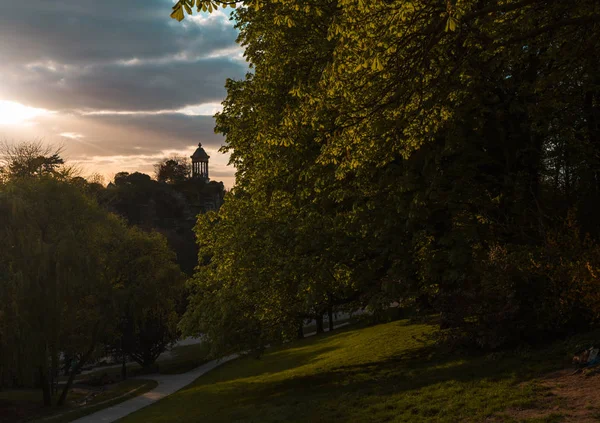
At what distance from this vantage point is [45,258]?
1101 inches

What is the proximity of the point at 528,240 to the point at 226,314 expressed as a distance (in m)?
9.55

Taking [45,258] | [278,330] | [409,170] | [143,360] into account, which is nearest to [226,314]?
[278,330]

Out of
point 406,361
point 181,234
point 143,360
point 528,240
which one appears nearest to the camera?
point 528,240

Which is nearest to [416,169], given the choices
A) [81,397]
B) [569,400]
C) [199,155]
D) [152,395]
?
[569,400]

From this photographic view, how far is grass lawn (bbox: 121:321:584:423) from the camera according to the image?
1203cm

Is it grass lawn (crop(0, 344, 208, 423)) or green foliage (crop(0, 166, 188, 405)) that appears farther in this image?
grass lawn (crop(0, 344, 208, 423))

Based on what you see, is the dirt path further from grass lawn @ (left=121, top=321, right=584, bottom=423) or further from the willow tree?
the willow tree

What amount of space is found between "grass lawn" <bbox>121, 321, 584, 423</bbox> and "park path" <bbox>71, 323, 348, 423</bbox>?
1345mm

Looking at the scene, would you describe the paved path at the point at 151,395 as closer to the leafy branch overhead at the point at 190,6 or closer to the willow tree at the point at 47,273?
the willow tree at the point at 47,273

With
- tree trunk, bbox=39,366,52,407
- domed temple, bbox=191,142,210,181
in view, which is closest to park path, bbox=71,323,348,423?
tree trunk, bbox=39,366,52,407

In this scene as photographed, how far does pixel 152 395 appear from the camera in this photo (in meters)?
29.8

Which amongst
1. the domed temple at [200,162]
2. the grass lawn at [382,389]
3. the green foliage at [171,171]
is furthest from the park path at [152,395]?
the domed temple at [200,162]

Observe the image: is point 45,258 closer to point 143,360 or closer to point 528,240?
point 143,360

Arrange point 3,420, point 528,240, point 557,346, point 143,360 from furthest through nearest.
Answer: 1. point 143,360
2. point 3,420
3. point 528,240
4. point 557,346
